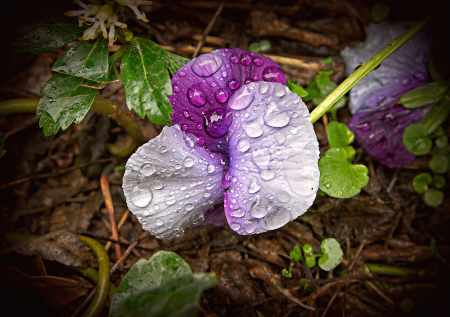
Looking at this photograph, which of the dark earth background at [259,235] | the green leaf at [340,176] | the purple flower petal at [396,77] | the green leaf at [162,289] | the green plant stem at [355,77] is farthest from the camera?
the purple flower petal at [396,77]

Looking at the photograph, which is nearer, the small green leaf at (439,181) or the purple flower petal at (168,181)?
the purple flower petal at (168,181)

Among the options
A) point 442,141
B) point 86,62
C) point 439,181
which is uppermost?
point 86,62

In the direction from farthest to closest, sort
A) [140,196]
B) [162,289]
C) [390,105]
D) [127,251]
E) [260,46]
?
[260,46] < [390,105] < [127,251] < [140,196] < [162,289]

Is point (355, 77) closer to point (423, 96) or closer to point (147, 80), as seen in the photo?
point (423, 96)

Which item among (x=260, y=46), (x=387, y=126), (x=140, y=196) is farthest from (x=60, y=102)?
(x=387, y=126)

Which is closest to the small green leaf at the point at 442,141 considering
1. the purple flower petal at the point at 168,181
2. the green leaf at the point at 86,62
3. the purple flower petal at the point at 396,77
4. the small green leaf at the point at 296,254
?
the purple flower petal at the point at 396,77

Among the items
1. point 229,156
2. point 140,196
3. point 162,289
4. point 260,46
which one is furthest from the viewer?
point 260,46

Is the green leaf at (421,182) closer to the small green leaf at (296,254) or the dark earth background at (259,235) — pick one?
the dark earth background at (259,235)

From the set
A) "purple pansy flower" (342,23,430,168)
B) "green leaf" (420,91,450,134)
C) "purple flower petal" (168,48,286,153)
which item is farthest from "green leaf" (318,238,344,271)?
"green leaf" (420,91,450,134)
